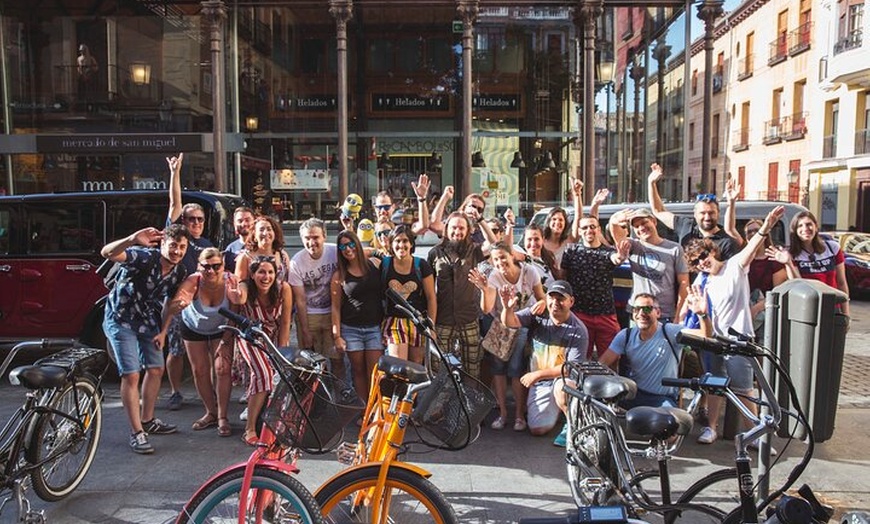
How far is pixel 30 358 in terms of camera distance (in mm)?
7742

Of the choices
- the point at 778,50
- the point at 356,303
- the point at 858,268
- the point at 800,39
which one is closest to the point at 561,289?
the point at 356,303

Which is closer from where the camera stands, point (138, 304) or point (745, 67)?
point (138, 304)

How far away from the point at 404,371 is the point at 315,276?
113 inches

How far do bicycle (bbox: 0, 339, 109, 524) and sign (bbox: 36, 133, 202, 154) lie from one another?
42.2 feet

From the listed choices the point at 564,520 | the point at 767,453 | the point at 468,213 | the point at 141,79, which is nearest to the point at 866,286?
the point at 468,213

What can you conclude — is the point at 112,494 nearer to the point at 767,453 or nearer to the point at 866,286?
the point at 767,453

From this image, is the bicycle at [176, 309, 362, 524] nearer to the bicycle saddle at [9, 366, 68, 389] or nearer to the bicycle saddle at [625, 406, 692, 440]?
the bicycle saddle at [625, 406, 692, 440]

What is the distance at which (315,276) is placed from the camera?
5.71 metres

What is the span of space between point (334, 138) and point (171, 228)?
40.0 ft

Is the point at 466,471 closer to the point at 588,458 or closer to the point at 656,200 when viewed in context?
the point at 588,458

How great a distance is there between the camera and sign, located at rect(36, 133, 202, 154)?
645 inches

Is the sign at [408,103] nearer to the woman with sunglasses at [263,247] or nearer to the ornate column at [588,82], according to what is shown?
the ornate column at [588,82]

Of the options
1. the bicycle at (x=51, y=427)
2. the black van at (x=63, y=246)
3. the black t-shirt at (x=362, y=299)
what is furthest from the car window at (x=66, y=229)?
the black t-shirt at (x=362, y=299)

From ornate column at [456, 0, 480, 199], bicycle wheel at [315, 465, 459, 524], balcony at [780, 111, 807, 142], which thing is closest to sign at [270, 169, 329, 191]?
ornate column at [456, 0, 480, 199]
